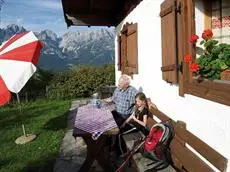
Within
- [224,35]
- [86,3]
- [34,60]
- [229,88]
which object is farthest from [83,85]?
[229,88]

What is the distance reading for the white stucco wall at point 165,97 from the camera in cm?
334

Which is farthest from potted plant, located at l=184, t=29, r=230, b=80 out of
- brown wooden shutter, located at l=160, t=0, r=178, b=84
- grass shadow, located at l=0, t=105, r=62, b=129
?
grass shadow, located at l=0, t=105, r=62, b=129

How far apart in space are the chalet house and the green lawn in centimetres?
204

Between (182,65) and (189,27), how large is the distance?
18.2 inches

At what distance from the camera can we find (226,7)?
14.8 feet

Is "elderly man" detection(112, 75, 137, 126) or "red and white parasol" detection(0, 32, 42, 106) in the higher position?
"red and white parasol" detection(0, 32, 42, 106)

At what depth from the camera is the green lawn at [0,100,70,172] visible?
607 cm

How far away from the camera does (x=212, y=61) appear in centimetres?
352

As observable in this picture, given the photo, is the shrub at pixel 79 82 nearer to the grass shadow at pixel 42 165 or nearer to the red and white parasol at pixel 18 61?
the red and white parasol at pixel 18 61

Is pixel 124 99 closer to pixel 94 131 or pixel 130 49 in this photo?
pixel 94 131

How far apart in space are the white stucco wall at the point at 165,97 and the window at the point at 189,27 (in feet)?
0.56

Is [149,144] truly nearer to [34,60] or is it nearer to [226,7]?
[226,7]

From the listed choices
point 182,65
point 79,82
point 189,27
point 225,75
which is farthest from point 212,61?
point 79,82

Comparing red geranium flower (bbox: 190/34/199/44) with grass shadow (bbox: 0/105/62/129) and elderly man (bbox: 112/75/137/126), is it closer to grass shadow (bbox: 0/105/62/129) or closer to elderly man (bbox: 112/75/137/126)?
elderly man (bbox: 112/75/137/126)
